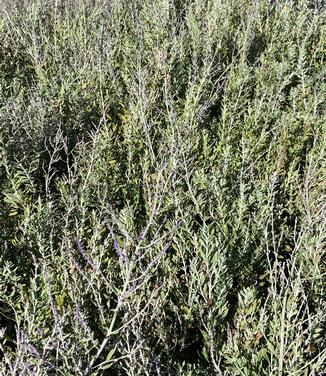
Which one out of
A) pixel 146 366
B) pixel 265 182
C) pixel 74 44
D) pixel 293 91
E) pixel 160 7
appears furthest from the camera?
pixel 160 7

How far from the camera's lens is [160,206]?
1.84 metres

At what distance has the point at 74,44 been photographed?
142 inches

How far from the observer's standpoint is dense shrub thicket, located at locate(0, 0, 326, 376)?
1.51 m

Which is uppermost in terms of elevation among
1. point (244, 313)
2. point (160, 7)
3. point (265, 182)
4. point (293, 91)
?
point (160, 7)

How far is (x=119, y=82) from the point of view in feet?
10.8

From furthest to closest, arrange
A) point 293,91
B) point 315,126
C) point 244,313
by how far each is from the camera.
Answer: point 293,91, point 315,126, point 244,313

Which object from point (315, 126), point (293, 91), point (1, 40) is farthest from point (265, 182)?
point (1, 40)

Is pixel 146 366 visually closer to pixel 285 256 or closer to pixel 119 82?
pixel 285 256

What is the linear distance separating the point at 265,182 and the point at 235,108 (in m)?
0.72

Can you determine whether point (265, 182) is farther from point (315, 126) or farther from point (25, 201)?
point (25, 201)

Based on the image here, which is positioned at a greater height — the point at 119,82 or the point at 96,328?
the point at 119,82

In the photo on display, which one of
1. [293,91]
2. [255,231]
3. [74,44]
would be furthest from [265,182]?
[74,44]

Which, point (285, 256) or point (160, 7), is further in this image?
point (160, 7)

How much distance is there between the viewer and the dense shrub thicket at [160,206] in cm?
151
